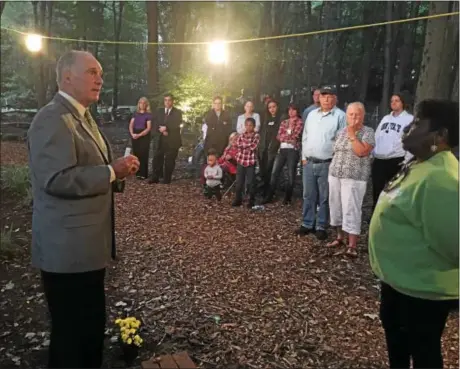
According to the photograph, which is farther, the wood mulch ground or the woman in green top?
the wood mulch ground

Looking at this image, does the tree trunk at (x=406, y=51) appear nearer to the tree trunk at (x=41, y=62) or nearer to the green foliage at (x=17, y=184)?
the tree trunk at (x=41, y=62)

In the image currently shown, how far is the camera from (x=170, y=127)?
28.1 feet

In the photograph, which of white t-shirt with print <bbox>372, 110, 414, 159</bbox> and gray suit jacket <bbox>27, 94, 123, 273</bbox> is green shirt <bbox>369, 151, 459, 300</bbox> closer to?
gray suit jacket <bbox>27, 94, 123, 273</bbox>

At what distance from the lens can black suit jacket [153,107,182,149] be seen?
8.57 meters

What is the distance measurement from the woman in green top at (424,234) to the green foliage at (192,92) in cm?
918

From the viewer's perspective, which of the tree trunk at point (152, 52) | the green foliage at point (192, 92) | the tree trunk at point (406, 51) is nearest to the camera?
the green foliage at point (192, 92)

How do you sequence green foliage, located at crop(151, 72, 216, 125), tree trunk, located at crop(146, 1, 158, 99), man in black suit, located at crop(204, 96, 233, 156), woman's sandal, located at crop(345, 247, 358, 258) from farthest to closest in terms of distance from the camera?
tree trunk, located at crop(146, 1, 158, 99)
green foliage, located at crop(151, 72, 216, 125)
man in black suit, located at crop(204, 96, 233, 156)
woman's sandal, located at crop(345, 247, 358, 258)

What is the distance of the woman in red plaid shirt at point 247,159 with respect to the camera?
23.4 feet

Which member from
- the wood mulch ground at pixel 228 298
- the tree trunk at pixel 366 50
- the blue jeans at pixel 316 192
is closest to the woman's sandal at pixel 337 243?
the wood mulch ground at pixel 228 298

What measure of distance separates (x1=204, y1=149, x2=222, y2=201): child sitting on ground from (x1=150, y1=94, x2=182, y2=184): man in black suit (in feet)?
4.08

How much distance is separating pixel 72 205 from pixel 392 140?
4146 mm

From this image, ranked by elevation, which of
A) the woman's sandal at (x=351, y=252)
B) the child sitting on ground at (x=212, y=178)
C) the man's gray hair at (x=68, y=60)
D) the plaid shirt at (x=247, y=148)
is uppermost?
the man's gray hair at (x=68, y=60)

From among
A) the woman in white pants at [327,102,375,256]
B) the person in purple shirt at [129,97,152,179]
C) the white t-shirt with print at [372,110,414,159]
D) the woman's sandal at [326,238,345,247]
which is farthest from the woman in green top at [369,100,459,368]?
the person in purple shirt at [129,97,152,179]

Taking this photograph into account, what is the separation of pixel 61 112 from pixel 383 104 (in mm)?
15073
